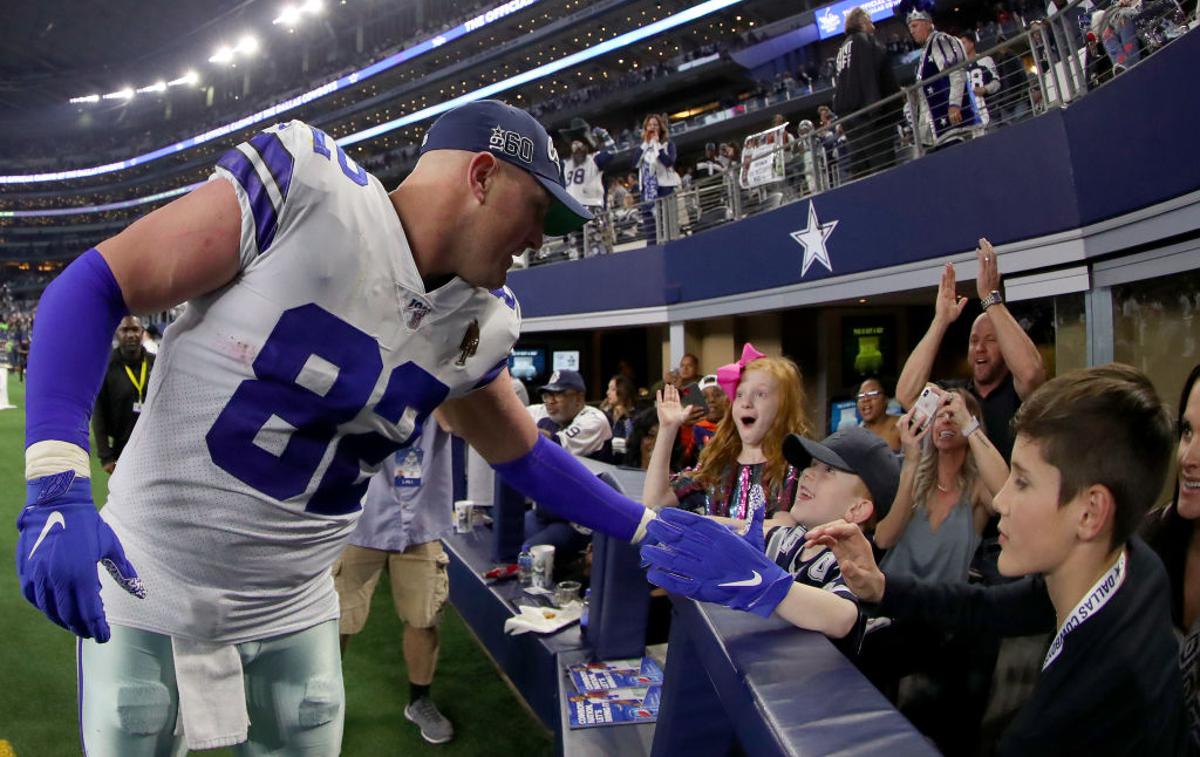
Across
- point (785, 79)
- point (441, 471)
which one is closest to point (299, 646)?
point (441, 471)

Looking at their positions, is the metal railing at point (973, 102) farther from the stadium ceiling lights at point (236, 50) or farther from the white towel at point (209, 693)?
the stadium ceiling lights at point (236, 50)

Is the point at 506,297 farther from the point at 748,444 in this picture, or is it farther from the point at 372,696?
the point at 372,696

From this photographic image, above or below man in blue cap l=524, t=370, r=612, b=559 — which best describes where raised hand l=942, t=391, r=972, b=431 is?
above

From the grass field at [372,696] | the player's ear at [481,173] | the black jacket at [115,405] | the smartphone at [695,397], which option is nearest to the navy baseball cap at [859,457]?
the player's ear at [481,173]

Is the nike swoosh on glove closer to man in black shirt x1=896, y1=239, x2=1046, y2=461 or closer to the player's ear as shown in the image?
the player's ear

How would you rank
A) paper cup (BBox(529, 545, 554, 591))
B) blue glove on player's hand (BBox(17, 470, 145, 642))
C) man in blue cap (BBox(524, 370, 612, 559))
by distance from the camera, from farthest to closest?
man in blue cap (BBox(524, 370, 612, 559)) < paper cup (BBox(529, 545, 554, 591)) < blue glove on player's hand (BBox(17, 470, 145, 642))

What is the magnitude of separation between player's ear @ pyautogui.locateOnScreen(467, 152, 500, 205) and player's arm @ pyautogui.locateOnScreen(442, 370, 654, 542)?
1.88 ft

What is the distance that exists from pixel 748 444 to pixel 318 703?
6.05 ft

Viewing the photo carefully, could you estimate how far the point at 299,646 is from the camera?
1567 millimetres

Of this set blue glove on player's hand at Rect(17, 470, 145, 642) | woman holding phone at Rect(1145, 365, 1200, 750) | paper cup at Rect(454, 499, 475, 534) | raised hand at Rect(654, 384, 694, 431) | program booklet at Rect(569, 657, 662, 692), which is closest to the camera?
blue glove on player's hand at Rect(17, 470, 145, 642)

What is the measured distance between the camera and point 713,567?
1499 mm

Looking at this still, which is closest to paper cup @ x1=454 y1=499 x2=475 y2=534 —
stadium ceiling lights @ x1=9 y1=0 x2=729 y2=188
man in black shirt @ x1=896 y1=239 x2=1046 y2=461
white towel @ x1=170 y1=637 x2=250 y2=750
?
man in black shirt @ x1=896 y1=239 x2=1046 y2=461

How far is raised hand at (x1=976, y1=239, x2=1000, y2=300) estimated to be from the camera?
3.14 m

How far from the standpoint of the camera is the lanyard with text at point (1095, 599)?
1230 millimetres
